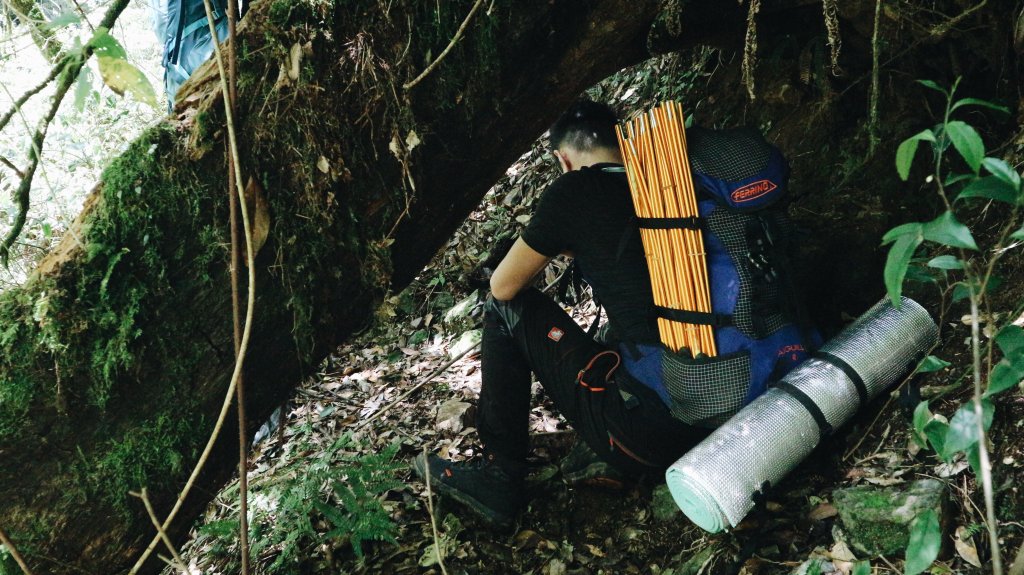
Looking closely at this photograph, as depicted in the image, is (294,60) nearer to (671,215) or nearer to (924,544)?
(671,215)

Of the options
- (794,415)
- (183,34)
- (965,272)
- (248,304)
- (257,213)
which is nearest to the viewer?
(965,272)

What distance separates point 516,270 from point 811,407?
160 cm

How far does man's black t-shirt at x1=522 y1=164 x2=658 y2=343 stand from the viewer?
139 inches

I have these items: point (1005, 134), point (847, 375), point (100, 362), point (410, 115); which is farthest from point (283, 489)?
point (1005, 134)

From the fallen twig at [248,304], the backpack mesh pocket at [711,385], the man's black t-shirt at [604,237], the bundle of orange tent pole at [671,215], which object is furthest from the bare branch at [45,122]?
the backpack mesh pocket at [711,385]

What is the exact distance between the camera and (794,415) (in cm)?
303

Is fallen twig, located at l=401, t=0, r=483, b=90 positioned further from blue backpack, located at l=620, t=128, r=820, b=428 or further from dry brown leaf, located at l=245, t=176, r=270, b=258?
blue backpack, located at l=620, t=128, r=820, b=428

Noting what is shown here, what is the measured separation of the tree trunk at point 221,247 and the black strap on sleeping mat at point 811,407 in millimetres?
1850

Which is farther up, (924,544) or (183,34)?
(183,34)

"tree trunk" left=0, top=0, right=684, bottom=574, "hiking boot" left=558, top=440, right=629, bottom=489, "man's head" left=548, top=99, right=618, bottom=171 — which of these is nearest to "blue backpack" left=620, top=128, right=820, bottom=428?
"man's head" left=548, top=99, right=618, bottom=171

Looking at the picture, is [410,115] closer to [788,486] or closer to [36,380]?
[36,380]

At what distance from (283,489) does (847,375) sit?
124 inches

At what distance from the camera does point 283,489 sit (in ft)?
14.0

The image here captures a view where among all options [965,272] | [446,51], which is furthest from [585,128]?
[965,272]
